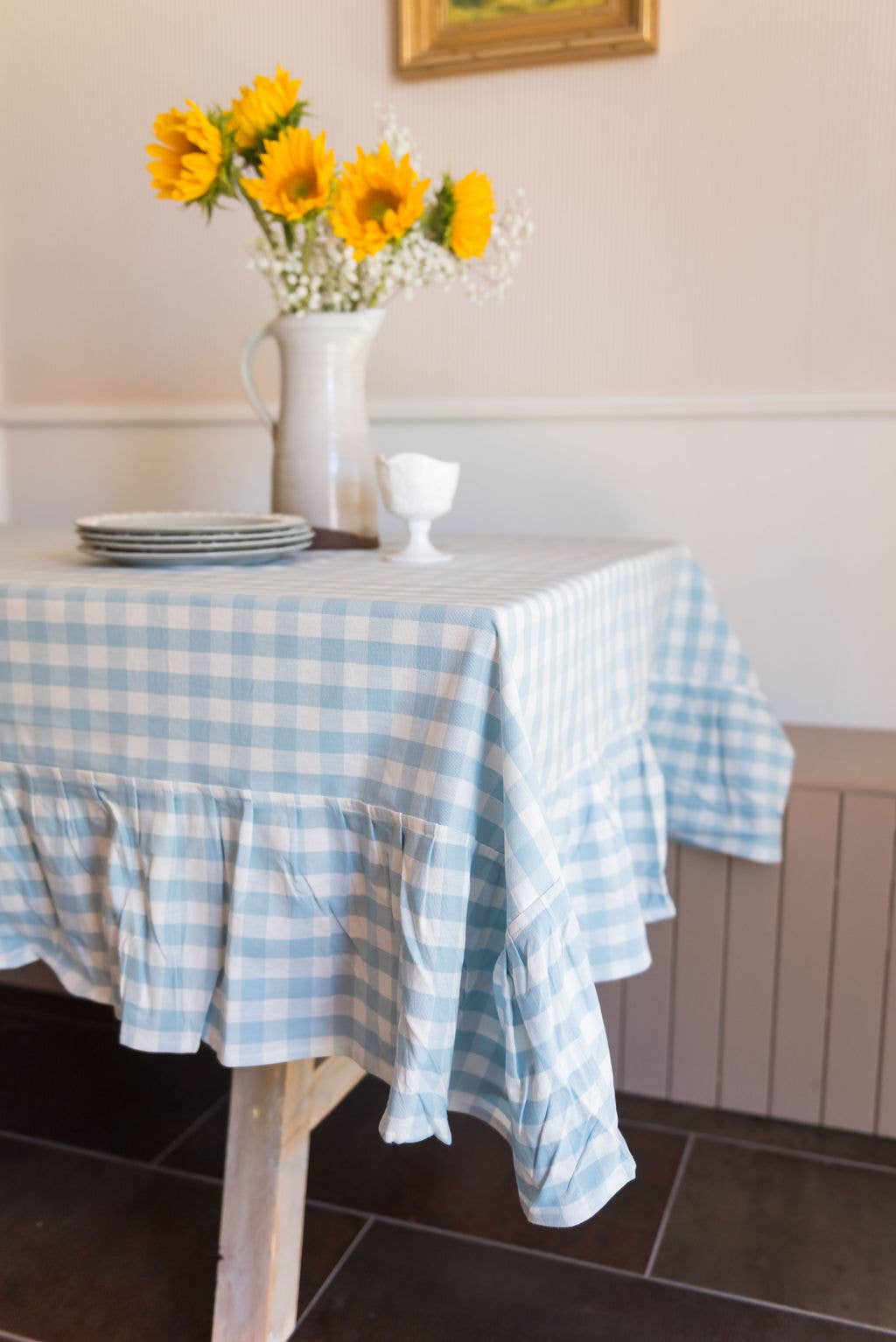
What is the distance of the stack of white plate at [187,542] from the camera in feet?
3.53

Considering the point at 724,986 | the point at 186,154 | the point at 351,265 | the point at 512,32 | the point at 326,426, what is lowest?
the point at 724,986

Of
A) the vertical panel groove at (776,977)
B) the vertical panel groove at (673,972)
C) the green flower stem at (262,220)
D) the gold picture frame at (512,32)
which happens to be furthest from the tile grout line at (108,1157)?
the gold picture frame at (512,32)

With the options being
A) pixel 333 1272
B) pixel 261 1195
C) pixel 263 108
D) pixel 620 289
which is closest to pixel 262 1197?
pixel 261 1195

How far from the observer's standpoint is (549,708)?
0.97m

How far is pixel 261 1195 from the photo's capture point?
106 cm

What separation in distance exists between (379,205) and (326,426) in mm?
254

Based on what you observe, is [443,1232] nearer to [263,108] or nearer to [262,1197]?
[262,1197]

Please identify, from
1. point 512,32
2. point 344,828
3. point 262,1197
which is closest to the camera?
point 344,828

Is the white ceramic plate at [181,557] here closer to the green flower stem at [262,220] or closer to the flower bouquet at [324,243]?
the flower bouquet at [324,243]

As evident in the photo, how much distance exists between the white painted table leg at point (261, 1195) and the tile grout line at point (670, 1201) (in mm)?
400

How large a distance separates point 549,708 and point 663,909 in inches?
16.2

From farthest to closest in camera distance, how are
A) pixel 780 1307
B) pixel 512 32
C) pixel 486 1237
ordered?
pixel 512 32 < pixel 486 1237 < pixel 780 1307

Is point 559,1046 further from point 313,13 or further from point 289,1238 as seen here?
point 313,13

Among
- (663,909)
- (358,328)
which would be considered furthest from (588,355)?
(663,909)
